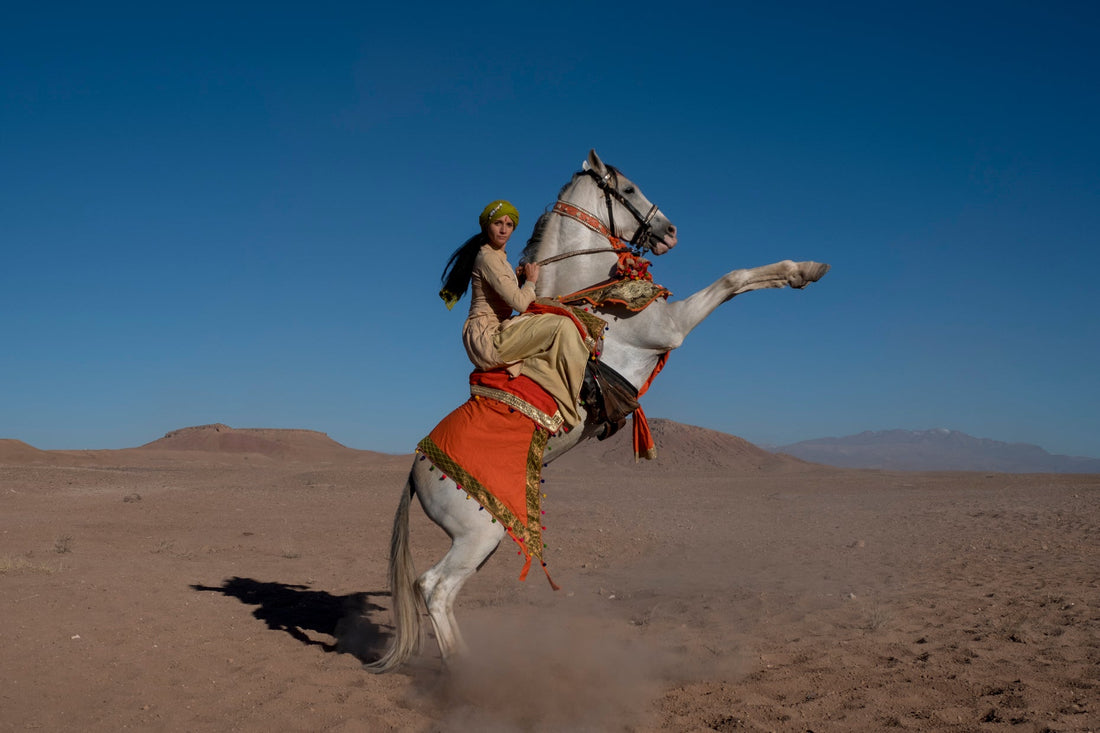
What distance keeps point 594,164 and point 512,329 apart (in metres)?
1.62

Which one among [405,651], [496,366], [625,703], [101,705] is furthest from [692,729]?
[101,705]

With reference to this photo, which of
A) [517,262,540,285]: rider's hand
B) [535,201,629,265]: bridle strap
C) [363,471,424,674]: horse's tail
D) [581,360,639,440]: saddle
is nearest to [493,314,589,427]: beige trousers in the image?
[581,360,639,440]: saddle

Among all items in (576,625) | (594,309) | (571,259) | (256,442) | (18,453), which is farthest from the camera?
(256,442)

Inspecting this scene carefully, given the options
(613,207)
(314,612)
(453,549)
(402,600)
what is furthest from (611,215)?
(314,612)

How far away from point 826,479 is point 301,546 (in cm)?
2671

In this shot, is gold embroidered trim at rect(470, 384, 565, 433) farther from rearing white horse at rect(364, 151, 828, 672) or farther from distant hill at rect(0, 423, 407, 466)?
distant hill at rect(0, 423, 407, 466)

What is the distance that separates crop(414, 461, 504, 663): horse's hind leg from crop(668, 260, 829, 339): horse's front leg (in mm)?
2056

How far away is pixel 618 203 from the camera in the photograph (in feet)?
19.1

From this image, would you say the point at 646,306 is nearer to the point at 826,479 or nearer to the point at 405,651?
the point at 405,651

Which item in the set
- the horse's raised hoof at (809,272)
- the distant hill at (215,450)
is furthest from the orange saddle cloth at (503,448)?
the distant hill at (215,450)

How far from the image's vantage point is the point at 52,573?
337 inches

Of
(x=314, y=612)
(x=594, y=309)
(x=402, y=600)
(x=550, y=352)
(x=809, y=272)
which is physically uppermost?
(x=809, y=272)

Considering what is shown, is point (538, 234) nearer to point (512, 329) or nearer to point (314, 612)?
point (512, 329)

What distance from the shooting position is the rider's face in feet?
16.8
